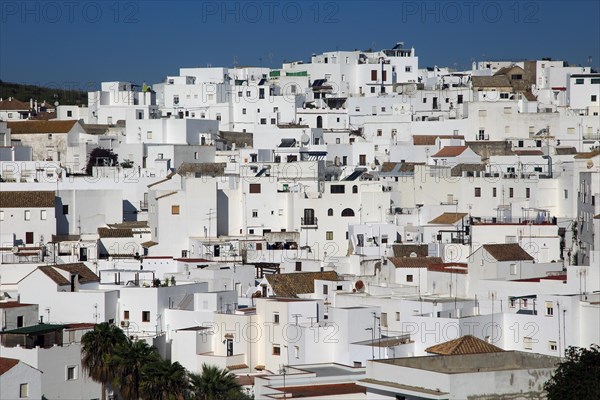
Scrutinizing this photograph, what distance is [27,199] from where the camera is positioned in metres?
40.8

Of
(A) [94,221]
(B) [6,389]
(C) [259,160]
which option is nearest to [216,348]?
(B) [6,389]

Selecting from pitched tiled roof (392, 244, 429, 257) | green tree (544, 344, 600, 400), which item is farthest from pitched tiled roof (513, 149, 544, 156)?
green tree (544, 344, 600, 400)

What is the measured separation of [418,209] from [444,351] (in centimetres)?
1665

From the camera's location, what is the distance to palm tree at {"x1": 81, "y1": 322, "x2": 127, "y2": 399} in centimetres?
2803

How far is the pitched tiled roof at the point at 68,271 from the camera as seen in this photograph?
32.5 m

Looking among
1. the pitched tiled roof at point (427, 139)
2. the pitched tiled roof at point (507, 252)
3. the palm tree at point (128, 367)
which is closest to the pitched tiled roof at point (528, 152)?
the pitched tiled roof at point (427, 139)

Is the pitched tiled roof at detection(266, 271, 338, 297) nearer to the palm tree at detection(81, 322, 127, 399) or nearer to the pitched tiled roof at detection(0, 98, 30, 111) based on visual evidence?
the palm tree at detection(81, 322, 127, 399)

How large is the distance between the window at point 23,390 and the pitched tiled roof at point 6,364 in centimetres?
40

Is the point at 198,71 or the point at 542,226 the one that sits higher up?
the point at 198,71

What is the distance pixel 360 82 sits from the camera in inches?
2488

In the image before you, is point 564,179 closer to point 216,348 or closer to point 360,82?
point 216,348

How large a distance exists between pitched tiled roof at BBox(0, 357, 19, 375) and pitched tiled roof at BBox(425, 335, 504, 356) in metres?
7.48

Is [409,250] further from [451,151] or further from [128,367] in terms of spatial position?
[128,367]

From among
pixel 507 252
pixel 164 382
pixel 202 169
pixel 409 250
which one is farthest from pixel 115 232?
pixel 164 382
